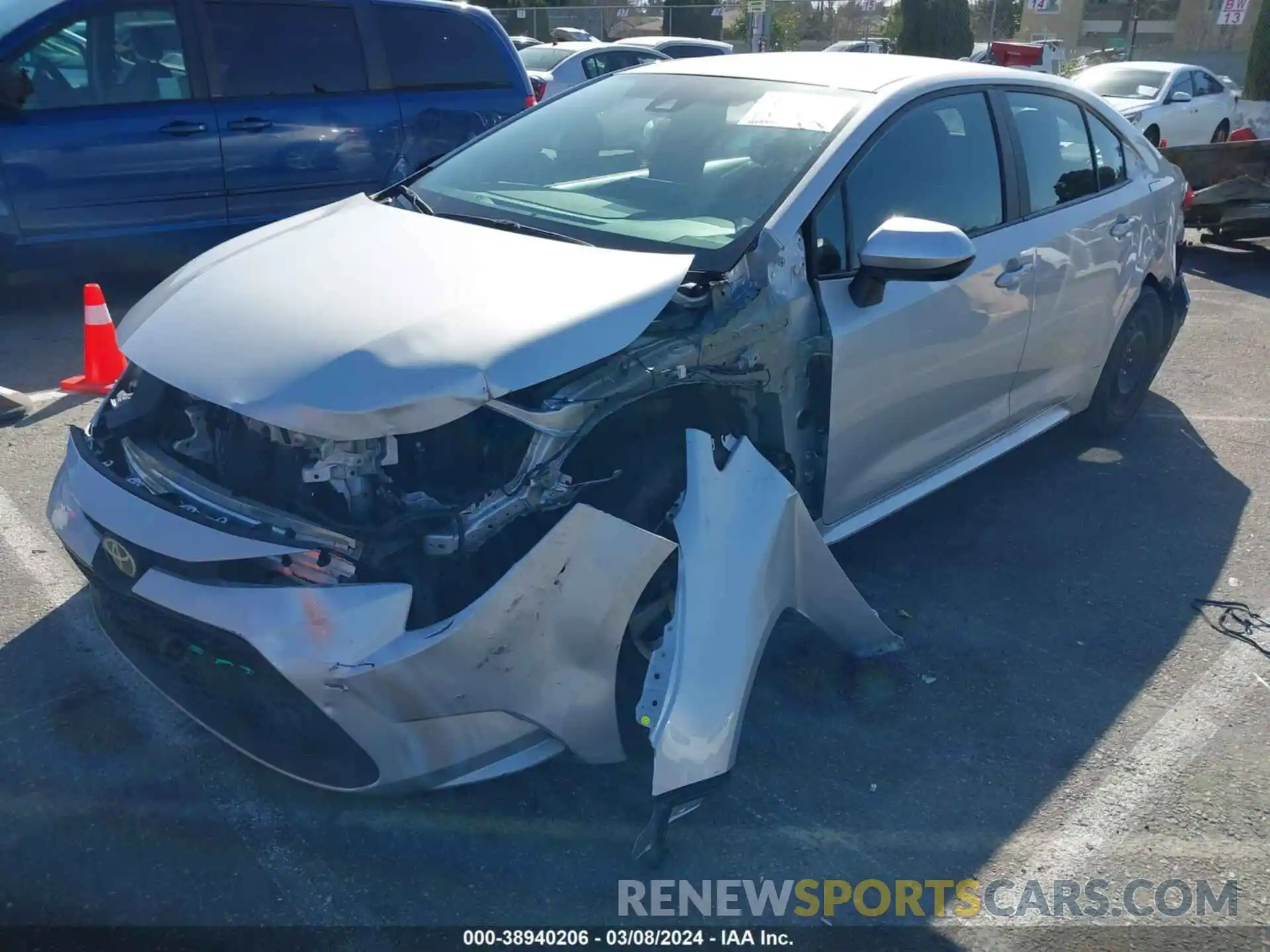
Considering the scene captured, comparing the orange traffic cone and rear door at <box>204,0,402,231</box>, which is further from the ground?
rear door at <box>204,0,402,231</box>

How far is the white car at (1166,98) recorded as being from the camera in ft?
47.0

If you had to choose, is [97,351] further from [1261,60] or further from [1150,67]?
[1261,60]

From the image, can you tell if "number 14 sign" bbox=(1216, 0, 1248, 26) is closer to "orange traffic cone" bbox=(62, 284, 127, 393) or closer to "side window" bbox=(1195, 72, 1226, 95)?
"side window" bbox=(1195, 72, 1226, 95)

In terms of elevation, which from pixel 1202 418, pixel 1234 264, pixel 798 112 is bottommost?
pixel 1234 264

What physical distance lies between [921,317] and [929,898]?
1.83 metres

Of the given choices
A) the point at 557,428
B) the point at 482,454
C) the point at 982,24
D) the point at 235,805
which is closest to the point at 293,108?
the point at 482,454

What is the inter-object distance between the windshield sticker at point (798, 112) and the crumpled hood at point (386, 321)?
2.83ft

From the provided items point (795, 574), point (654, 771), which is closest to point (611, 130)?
point (795, 574)

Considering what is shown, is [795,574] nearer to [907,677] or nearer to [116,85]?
[907,677]

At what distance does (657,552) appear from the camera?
8.30 ft

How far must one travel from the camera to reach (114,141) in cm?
642

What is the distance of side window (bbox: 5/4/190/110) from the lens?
20.6ft

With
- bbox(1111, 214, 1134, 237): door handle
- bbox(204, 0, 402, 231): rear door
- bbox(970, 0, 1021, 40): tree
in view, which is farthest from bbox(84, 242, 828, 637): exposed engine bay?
bbox(970, 0, 1021, 40): tree

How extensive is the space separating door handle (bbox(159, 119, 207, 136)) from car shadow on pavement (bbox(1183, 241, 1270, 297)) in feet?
25.6
